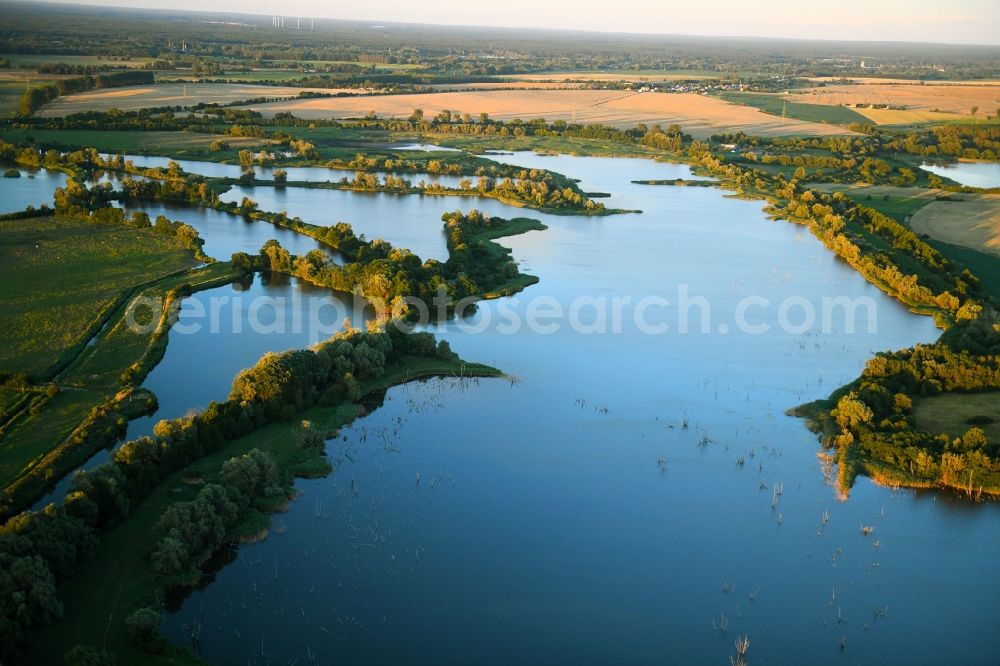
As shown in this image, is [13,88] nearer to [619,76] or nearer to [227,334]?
[227,334]

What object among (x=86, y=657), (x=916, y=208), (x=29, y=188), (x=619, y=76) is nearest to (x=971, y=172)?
→ (x=916, y=208)

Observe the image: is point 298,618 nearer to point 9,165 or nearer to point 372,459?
point 372,459

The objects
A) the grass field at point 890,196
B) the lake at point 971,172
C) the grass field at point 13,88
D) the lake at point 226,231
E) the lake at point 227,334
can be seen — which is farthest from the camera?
the grass field at point 13,88

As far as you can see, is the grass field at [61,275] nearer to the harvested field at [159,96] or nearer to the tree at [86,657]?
the tree at [86,657]

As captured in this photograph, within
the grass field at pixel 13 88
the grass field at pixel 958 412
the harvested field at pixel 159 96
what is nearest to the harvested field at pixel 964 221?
the grass field at pixel 958 412

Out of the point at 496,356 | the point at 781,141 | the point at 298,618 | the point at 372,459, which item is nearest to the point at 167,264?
the point at 496,356
